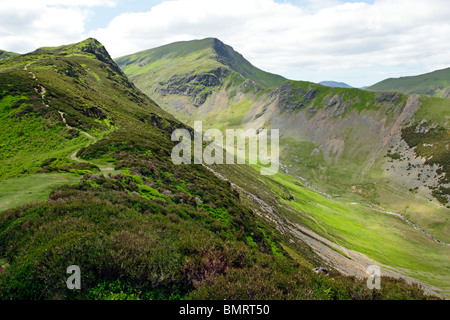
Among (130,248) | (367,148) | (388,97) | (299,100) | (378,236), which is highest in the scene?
(299,100)

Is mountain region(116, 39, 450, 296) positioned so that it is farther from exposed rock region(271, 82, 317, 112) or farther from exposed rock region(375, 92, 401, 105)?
exposed rock region(271, 82, 317, 112)

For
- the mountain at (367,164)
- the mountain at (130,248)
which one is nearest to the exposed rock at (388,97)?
the mountain at (367,164)

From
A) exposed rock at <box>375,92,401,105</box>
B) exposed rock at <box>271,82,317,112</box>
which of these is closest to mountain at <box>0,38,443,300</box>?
exposed rock at <box>375,92,401,105</box>

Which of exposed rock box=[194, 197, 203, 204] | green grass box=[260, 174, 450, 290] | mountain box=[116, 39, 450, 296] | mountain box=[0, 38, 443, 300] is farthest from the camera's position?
mountain box=[116, 39, 450, 296]

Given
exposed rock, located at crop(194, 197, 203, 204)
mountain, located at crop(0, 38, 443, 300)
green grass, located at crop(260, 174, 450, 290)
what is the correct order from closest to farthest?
mountain, located at crop(0, 38, 443, 300) < exposed rock, located at crop(194, 197, 203, 204) < green grass, located at crop(260, 174, 450, 290)

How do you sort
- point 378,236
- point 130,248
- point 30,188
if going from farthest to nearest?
point 378,236
point 30,188
point 130,248

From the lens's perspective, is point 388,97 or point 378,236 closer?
point 378,236

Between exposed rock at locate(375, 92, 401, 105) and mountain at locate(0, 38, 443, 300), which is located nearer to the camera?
mountain at locate(0, 38, 443, 300)

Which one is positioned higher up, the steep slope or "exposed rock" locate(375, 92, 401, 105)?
"exposed rock" locate(375, 92, 401, 105)

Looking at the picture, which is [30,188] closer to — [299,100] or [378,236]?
[378,236]

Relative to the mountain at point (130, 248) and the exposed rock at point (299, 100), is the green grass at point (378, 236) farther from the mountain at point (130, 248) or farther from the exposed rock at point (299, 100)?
the exposed rock at point (299, 100)

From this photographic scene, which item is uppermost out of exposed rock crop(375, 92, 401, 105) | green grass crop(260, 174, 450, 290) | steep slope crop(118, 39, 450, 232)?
exposed rock crop(375, 92, 401, 105)

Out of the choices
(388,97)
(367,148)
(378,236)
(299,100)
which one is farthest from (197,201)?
(299,100)

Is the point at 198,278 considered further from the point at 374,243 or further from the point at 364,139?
the point at 364,139
